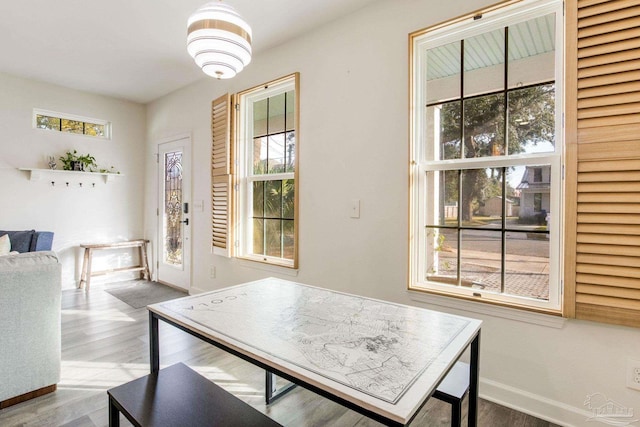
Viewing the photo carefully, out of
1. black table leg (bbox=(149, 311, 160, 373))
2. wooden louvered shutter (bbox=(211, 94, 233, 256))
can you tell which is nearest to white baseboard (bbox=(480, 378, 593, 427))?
black table leg (bbox=(149, 311, 160, 373))

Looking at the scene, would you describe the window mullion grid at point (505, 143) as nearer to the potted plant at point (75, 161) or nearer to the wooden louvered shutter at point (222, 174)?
the wooden louvered shutter at point (222, 174)

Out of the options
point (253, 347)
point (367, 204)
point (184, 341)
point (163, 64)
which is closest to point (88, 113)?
point (163, 64)

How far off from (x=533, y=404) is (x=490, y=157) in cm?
146

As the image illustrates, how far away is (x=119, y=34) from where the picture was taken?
9.93ft

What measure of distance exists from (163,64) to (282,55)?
4.84 ft

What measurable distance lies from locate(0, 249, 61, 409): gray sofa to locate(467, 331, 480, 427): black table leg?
2401mm

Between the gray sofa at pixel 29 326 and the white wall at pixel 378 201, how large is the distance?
1707 mm

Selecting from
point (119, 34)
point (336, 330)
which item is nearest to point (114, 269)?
point (119, 34)

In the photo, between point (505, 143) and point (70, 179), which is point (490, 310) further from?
point (70, 179)

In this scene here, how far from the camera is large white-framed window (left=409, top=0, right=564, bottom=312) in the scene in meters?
1.91

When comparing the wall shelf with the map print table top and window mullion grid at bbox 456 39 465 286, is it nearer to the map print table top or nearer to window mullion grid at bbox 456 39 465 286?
the map print table top

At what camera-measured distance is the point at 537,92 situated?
1.95 m

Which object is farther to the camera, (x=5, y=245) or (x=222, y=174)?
(x=222, y=174)

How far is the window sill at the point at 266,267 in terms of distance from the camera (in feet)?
10.2
